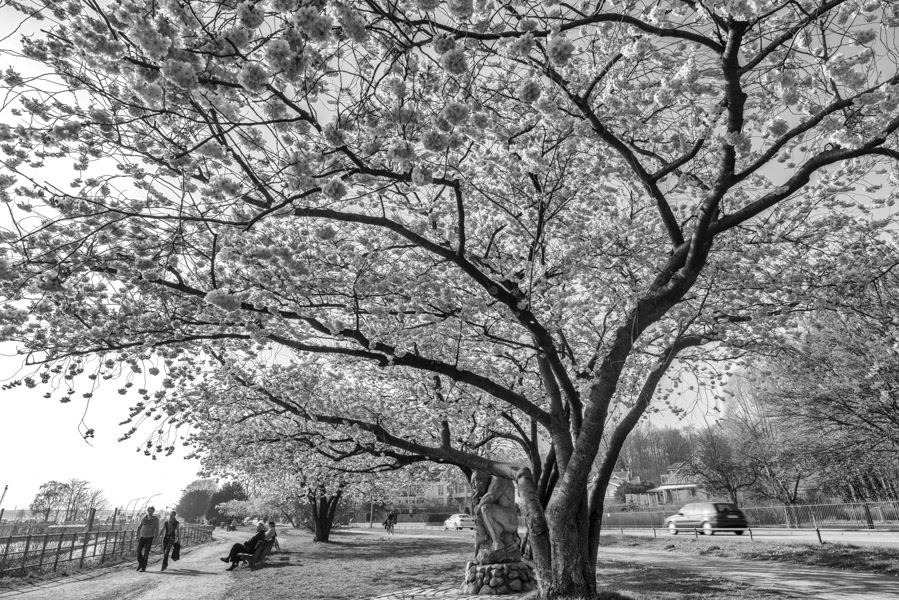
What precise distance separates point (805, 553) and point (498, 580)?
365 inches

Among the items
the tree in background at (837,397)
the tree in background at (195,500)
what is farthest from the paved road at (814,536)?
the tree in background at (195,500)

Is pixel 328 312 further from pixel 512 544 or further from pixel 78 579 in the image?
Answer: pixel 78 579

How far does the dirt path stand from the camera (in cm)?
891

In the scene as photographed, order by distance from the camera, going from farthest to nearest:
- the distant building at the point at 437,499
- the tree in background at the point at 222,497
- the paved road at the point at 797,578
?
the tree in background at the point at 222,497
the distant building at the point at 437,499
the paved road at the point at 797,578

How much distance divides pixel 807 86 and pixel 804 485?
34.7 m

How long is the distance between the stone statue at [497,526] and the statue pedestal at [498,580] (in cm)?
19

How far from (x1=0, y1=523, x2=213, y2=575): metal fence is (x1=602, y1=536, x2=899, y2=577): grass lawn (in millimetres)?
17255

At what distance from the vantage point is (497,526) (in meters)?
9.86

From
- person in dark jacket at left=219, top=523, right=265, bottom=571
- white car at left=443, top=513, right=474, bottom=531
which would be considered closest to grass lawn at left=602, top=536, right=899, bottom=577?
person in dark jacket at left=219, top=523, right=265, bottom=571

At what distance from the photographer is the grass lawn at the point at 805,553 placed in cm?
1073

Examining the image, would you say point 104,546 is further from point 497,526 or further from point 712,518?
point 712,518

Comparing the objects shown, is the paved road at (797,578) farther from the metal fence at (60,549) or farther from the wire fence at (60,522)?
the wire fence at (60,522)

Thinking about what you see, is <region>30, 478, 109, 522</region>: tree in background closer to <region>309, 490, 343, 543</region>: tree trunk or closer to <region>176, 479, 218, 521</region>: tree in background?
<region>176, 479, 218, 521</region>: tree in background

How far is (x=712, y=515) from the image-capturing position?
69.1ft
